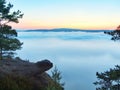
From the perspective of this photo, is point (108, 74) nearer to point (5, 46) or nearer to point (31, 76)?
point (31, 76)

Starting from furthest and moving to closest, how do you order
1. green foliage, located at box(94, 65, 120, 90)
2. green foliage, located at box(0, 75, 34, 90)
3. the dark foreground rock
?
green foliage, located at box(94, 65, 120, 90) → the dark foreground rock → green foliage, located at box(0, 75, 34, 90)

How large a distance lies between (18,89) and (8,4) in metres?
25.1

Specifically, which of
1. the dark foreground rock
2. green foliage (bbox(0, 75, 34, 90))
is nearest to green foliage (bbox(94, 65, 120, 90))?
the dark foreground rock

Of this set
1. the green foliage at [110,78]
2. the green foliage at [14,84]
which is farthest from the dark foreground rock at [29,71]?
the green foliage at [110,78]

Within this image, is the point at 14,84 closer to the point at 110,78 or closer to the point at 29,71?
the point at 29,71

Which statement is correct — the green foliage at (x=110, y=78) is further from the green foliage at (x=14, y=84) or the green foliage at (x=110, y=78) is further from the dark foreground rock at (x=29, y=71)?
the green foliage at (x=14, y=84)

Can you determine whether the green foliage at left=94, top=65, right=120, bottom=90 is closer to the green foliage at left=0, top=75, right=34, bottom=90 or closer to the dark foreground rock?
the dark foreground rock

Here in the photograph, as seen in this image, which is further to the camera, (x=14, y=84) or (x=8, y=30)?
(x=8, y=30)

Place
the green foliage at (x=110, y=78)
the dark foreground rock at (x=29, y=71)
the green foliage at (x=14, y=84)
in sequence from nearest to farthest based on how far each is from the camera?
the green foliage at (x=14, y=84) < the dark foreground rock at (x=29, y=71) < the green foliage at (x=110, y=78)

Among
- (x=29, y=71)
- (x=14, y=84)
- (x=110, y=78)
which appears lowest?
(x=110, y=78)

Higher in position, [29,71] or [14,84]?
[14,84]

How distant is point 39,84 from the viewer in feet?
58.0

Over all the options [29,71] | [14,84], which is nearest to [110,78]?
[29,71]

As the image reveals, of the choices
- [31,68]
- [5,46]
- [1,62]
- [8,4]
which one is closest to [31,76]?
[31,68]
